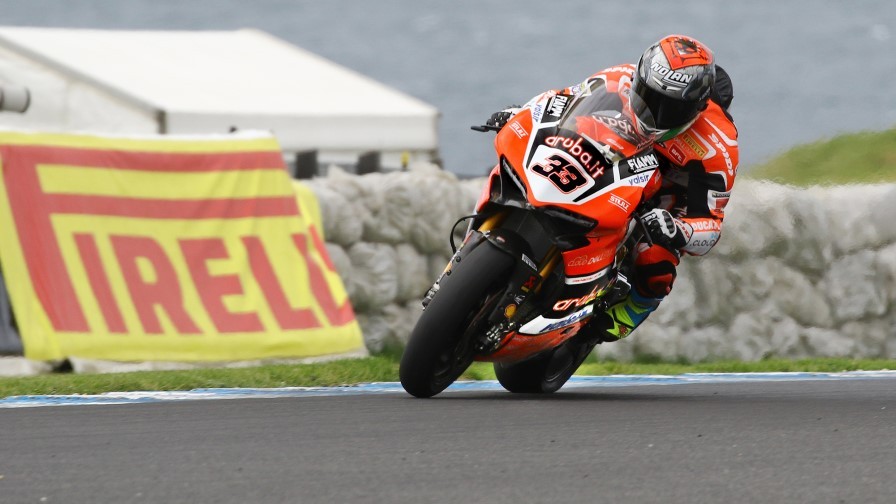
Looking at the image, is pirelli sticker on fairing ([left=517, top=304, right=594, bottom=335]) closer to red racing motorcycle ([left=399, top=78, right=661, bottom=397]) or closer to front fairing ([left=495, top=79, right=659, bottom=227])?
red racing motorcycle ([left=399, top=78, right=661, bottom=397])

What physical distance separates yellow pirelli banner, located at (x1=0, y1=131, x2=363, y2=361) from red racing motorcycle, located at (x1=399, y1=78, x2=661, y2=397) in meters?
2.54

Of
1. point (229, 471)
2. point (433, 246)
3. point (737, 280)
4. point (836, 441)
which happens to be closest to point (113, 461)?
point (229, 471)

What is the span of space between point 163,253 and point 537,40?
220 feet

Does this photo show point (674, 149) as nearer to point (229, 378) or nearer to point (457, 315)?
point (457, 315)

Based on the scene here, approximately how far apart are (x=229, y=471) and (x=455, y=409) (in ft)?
5.76

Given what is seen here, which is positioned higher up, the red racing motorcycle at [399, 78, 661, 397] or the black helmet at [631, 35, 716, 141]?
the black helmet at [631, 35, 716, 141]

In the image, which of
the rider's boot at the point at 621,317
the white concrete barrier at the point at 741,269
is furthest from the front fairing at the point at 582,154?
the white concrete barrier at the point at 741,269

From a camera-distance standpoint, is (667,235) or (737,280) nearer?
(667,235)

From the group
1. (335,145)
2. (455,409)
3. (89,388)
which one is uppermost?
(455,409)

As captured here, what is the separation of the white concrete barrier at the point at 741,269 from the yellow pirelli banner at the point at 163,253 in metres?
0.86

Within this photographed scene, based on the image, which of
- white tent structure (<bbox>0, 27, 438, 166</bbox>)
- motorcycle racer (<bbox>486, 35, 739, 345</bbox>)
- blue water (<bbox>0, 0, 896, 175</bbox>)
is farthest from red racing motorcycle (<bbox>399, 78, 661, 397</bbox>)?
blue water (<bbox>0, 0, 896, 175</bbox>)

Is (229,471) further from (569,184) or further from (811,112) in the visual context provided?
(811,112)

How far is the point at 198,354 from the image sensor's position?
8.73m

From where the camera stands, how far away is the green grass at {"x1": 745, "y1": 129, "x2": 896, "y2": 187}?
35.6 ft
